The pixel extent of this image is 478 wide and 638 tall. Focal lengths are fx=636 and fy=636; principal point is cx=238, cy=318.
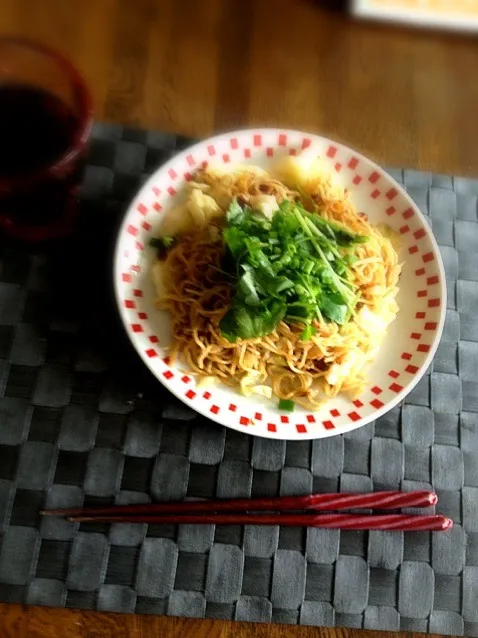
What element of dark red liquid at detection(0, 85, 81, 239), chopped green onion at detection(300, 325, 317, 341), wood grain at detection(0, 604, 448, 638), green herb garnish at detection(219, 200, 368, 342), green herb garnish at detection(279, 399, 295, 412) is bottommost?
wood grain at detection(0, 604, 448, 638)

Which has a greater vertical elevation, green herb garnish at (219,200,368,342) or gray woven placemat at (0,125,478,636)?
green herb garnish at (219,200,368,342)

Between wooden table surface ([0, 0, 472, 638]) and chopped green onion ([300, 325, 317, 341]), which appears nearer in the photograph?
chopped green onion ([300, 325, 317, 341])

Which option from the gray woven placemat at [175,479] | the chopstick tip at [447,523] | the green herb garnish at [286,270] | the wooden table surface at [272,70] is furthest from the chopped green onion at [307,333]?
the wooden table surface at [272,70]

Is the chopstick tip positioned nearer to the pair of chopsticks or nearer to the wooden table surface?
the pair of chopsticks

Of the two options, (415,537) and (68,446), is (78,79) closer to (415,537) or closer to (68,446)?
(68,446)

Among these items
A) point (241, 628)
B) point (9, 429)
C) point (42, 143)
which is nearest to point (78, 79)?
point (42, 143)

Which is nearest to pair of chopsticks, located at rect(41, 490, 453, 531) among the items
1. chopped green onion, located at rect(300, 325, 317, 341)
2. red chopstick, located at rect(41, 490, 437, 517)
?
red chopstick, located at rect(41, 490, 437, 517)
